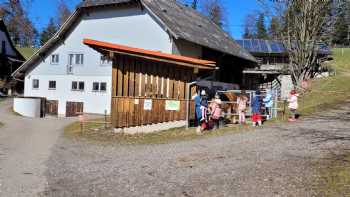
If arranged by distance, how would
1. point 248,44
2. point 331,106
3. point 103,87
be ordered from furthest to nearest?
point 248,44
point 103,87
point 331,106

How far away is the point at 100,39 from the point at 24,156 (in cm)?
1860

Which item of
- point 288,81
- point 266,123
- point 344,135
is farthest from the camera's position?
point 288,81

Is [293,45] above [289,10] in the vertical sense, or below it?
below

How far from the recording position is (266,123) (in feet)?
59.4

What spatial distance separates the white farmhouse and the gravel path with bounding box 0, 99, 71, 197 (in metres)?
7.45

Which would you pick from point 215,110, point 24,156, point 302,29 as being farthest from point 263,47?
point 24,156

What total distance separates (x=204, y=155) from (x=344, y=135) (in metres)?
5.09

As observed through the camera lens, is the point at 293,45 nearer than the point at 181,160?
No

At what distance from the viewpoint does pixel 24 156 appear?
13.2 metres

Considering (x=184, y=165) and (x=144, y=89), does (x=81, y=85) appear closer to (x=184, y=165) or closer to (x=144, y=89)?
(x=144, y=89)

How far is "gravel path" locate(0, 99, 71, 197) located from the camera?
882 centimetres

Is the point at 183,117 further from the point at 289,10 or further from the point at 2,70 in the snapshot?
the point at 2,70

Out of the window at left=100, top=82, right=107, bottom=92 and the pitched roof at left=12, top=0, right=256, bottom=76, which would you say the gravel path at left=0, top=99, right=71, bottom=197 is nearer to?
the window at left=100, top=82, right=107, bottom=92

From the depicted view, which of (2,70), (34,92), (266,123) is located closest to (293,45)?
(266,123)
